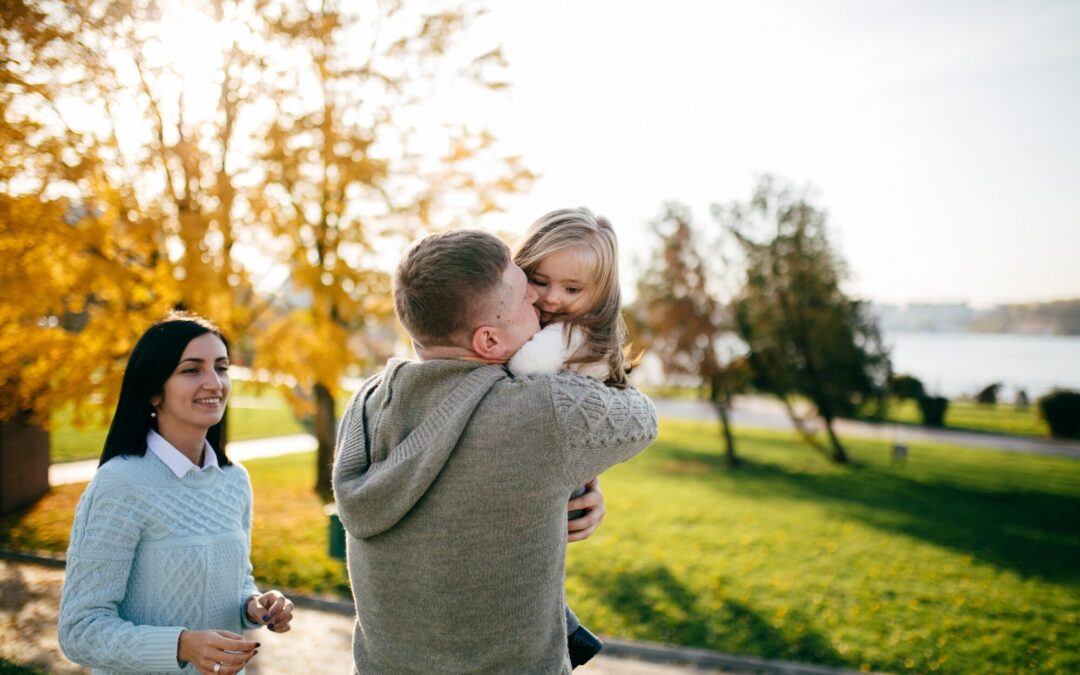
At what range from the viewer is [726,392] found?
61.9 feet

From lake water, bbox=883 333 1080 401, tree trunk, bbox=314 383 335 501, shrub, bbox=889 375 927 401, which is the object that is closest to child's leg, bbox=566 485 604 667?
tree trunk, bbox=314 383 335 501

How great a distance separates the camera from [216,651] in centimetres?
193

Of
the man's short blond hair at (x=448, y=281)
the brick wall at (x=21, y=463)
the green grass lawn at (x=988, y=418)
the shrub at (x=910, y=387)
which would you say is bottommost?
the green grass lawn at (x=988, y=418)

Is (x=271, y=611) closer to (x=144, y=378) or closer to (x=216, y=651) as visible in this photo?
(x=216, y=651)

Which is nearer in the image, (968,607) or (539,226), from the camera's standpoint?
(539,226)

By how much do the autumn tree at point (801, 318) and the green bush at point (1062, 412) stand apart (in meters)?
8.59

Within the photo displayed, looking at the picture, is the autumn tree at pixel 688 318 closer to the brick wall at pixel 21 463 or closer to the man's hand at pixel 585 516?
the brick wall at pixel 21 463

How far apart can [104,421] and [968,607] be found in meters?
9.29

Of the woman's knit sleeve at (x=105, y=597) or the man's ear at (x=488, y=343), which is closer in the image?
the man's ear at (x=488, y=343)

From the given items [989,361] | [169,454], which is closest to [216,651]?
[169,454]

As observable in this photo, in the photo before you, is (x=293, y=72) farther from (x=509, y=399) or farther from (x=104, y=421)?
(x=509, y=399)

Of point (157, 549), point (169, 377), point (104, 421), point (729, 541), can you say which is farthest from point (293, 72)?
point (729, 541)

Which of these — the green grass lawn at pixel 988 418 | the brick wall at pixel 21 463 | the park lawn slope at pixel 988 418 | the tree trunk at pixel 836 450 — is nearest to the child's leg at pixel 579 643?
the brick wall at pixel 21 463

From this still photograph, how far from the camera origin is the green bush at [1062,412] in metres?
22.6
